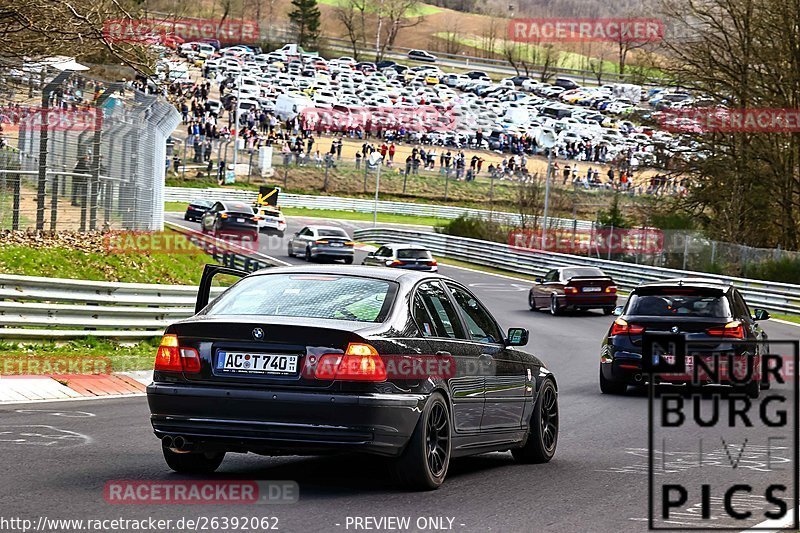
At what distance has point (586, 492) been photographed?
27.4 feet

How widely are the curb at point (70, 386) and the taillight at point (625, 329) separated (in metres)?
5.98

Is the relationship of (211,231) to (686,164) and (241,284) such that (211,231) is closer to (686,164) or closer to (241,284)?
(686,164)

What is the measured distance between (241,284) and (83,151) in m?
12.6

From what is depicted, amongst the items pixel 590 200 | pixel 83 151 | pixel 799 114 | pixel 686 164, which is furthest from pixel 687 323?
pixel 590 200

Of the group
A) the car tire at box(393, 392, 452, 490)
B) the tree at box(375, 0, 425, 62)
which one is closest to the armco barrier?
the car tire at box(393, 392, 452, 490)

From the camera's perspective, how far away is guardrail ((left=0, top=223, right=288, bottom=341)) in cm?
1555

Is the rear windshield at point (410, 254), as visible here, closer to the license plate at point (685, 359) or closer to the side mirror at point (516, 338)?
the license plate at point (685, 359)

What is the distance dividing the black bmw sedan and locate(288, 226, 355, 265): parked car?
36569mm

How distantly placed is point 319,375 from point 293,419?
0.99 feet

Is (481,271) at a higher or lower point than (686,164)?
lower

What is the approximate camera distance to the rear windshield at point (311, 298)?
7984 mm

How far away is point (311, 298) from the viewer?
814 cm

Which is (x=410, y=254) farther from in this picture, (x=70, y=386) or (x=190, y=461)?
(x=190, y=461)

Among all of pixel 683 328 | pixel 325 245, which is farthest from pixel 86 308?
pixel 325 245
